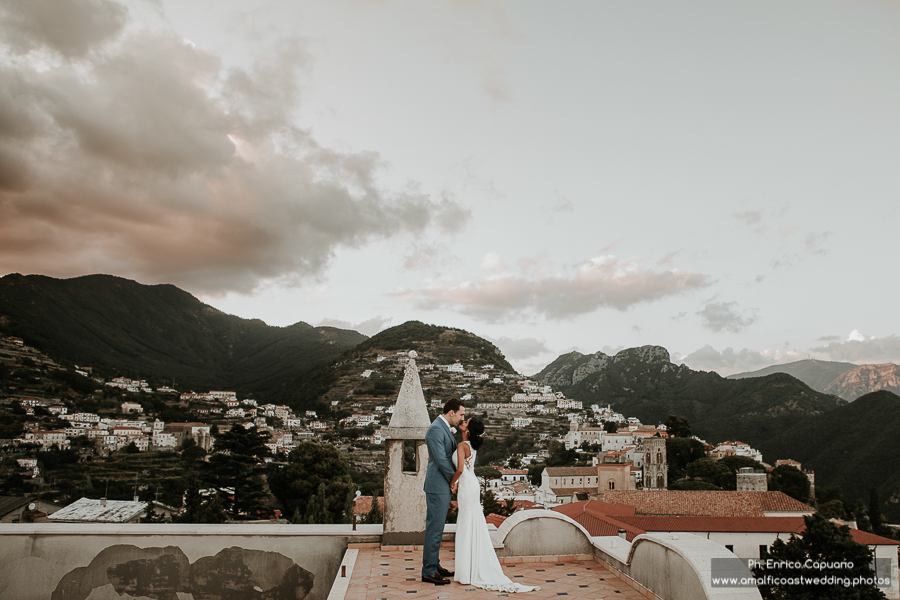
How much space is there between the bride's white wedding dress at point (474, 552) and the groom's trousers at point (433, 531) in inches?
6.4

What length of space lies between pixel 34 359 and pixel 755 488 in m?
89.8

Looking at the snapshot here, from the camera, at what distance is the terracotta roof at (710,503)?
37250mm

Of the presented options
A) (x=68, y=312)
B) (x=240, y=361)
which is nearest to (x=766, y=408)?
(x=240, y=361)

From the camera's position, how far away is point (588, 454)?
81.9m

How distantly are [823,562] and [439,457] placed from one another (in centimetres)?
1734

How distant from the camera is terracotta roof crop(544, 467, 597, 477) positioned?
192ft

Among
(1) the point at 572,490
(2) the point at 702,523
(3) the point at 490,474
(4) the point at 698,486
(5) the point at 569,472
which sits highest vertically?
(2) the point at 702,523

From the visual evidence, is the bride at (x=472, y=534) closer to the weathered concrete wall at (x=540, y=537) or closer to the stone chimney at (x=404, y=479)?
the weathered concrete wall at (x=540, y=537)

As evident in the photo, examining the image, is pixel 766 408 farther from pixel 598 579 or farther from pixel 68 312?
pixel 68 312

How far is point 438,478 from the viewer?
460 cm

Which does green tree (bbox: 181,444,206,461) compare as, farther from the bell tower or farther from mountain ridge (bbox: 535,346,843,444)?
mountain ridge (bbox: 535,346,843,444)

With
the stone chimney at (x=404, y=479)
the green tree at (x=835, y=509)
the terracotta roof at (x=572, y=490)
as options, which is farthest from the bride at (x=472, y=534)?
the terracotta roof at (x=572, y=490)

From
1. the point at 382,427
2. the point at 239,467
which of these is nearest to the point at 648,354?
the point at 382,427

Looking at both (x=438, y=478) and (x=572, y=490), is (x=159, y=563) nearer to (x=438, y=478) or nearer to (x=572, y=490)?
(x=438, y=478)
